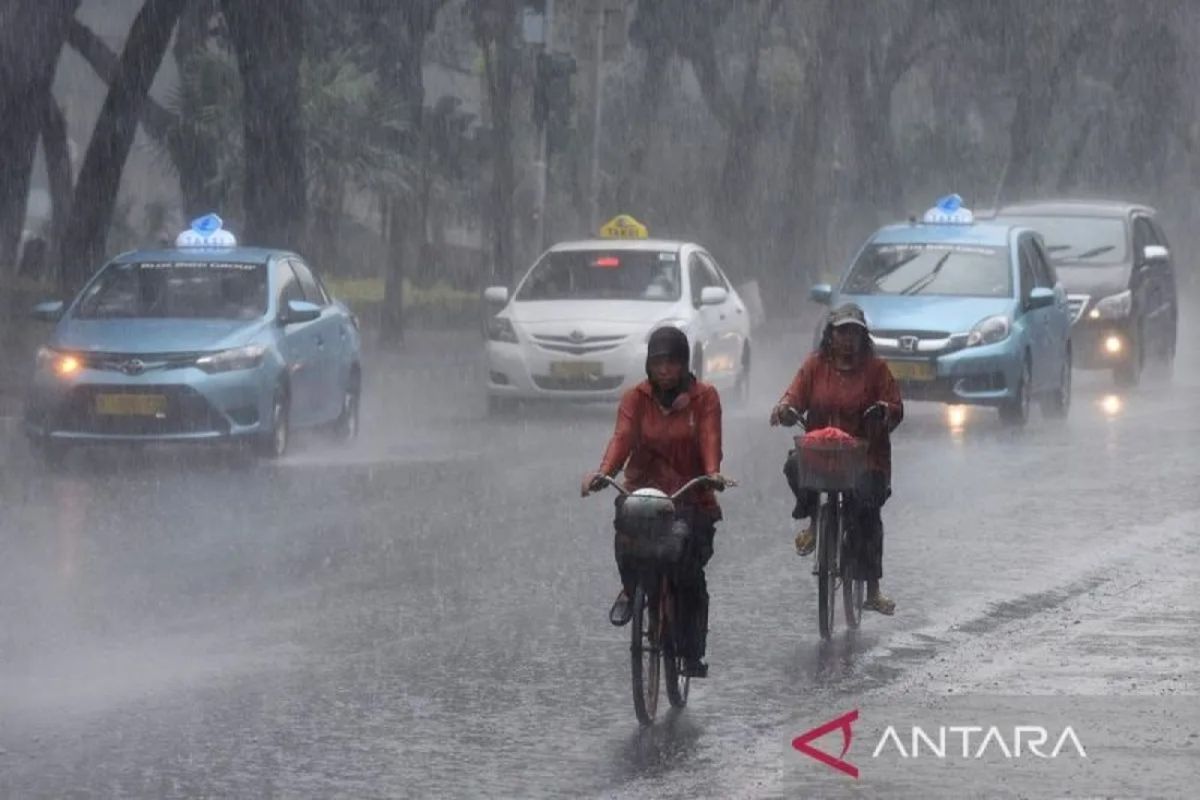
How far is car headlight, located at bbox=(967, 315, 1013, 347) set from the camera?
22.7m

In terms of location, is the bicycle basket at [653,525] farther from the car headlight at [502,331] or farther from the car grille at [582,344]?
the car headlight at [502,331]

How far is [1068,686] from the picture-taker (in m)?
10.3

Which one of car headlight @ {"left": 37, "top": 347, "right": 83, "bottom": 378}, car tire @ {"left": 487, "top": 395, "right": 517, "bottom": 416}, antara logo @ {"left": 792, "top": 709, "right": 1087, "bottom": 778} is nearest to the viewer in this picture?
antara logo @ {"left": 792, "top": 709, "right": 1087, "bottom": 778}

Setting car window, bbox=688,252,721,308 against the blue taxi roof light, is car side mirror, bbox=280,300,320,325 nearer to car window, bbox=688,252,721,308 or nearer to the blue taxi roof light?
car window, bbox=688,252,721,308

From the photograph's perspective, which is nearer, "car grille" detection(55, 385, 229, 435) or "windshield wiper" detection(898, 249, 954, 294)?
"car grille" detection(55, 385, 229, 435)

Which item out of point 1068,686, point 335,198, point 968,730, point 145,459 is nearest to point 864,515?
point 1068,686

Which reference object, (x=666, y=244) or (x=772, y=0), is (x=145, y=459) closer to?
(x=666, y=244)

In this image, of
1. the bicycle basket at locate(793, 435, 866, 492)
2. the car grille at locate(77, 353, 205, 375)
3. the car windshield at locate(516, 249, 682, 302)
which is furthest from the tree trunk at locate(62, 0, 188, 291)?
the bicycle basket at locate(793, 435, 866, 492)

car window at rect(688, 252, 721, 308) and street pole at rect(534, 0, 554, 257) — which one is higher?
street pole at rect(534, 0, 554, 257)

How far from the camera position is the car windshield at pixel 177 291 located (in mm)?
19797

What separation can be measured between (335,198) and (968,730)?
2922 centimetres

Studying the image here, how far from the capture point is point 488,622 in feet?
39.2

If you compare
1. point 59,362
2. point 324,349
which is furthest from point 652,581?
point 324,349

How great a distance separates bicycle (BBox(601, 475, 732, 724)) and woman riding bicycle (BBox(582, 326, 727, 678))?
6cm
